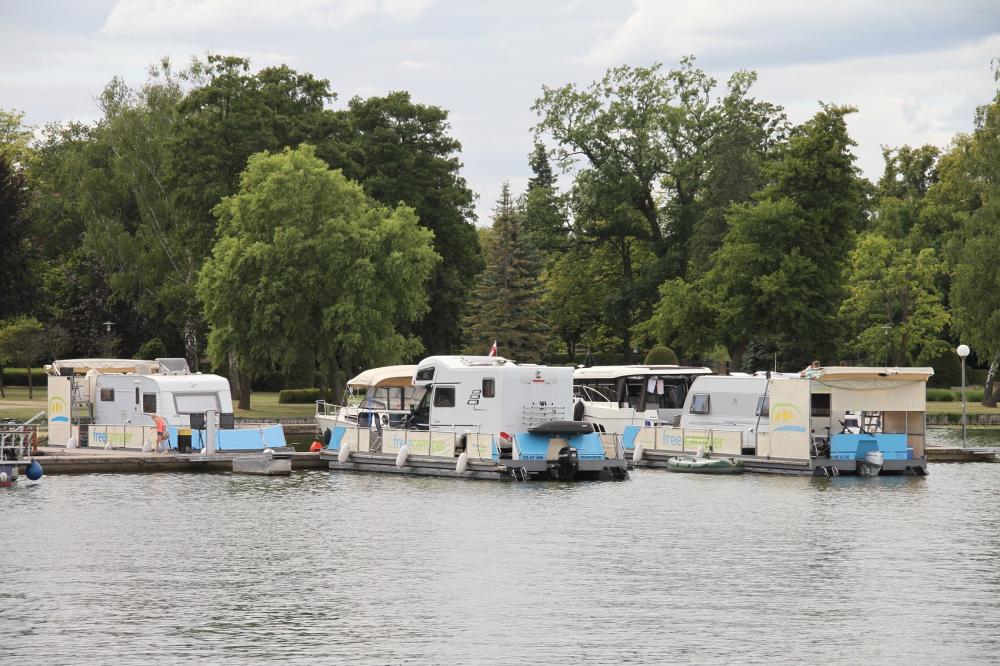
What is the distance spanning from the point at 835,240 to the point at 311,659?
64831 millimetres

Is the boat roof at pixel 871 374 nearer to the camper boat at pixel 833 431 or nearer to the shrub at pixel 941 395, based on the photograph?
the camper boat at pixel 833 431

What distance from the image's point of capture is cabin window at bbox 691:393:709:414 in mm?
54156

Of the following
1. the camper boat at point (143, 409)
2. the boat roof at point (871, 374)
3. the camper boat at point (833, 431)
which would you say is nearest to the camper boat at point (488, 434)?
the camper boat at point (143, 409)

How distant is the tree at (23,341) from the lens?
299 ft

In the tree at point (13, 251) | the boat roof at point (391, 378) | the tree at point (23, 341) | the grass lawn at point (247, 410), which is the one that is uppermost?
the tree at point (13, 251)

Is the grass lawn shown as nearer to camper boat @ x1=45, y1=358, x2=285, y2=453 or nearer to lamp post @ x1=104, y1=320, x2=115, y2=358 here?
lamp post @ x1=104, y1=320, x2=115, y2=358

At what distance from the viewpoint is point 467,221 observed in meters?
95.2

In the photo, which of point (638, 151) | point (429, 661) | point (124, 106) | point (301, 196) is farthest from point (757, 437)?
point (124, 106)

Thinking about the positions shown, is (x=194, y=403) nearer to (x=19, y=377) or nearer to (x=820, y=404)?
(x=820, y=404)

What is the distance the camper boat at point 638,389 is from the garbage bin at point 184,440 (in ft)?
48.7

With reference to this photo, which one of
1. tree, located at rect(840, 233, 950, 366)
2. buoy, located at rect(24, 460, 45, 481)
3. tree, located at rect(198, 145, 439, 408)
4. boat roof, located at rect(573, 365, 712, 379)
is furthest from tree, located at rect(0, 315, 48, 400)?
tree, located at rect(840, 233, 950, 366)

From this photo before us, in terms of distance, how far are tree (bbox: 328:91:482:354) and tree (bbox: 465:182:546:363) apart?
3.25 meters

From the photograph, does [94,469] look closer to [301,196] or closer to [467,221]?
[301,196]

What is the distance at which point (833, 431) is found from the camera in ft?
161
